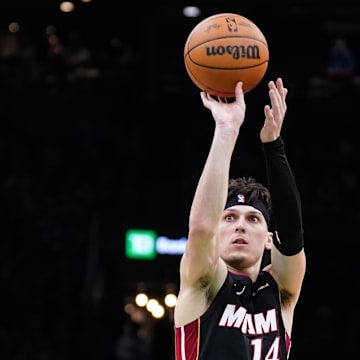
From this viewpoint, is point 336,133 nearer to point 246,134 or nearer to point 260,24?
point 246,134

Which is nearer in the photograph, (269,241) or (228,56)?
(228,56)

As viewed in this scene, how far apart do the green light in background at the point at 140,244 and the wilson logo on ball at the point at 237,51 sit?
9550mm

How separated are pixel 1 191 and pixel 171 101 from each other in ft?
10.1

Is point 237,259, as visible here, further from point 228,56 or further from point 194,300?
point 228,56

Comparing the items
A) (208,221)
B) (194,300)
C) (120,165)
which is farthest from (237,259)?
(120,165)

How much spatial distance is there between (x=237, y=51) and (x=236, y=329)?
1.32m

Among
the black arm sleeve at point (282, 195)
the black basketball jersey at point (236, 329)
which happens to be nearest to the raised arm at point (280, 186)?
the black arm sleeve at point (282, 195)

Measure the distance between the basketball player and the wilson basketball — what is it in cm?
7

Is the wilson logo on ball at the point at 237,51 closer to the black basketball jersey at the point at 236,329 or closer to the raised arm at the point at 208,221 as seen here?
the raised arm at the point at 208,221

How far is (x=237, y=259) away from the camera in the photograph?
15.7 feet

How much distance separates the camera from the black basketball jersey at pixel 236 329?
4.53 meters

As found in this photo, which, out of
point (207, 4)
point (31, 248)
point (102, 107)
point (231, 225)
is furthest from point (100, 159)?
point (231, 225)

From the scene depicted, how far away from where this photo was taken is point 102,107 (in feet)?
54.1

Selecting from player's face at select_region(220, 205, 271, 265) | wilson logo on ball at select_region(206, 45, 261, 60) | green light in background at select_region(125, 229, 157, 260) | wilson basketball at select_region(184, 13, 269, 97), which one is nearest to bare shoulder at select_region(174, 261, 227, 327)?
player's face at select_region(220, 205, 271, 265)
